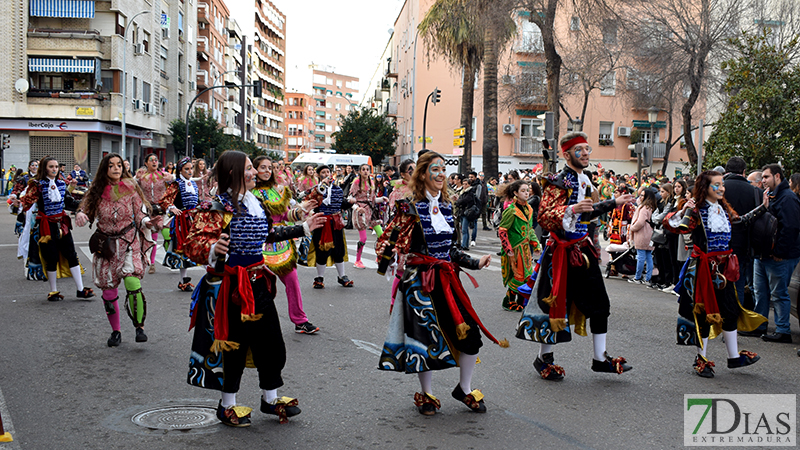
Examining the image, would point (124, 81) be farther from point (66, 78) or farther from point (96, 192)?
point (96, 192)

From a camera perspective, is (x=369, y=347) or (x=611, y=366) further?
(x=369, y=347)

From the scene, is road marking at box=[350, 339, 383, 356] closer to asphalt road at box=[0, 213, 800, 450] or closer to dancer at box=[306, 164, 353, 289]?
asphalt road at box=[0, 213, 800, 450]

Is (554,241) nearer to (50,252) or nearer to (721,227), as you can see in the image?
(721,227)

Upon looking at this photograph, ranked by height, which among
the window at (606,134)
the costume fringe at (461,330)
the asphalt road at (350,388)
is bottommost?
the asphalt road at (350,388)

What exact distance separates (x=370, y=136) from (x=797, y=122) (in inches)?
1818

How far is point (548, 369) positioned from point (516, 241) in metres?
3.73

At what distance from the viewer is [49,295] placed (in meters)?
9.38

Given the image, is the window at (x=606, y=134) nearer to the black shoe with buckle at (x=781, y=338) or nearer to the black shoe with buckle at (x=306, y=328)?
the black shoe with buckle at (x=781, y=338)

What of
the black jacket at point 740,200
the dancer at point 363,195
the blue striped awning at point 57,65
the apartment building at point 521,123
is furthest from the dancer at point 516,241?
the apartment building at point 521,123

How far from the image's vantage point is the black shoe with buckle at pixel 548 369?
592cm

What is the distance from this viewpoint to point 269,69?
109 m

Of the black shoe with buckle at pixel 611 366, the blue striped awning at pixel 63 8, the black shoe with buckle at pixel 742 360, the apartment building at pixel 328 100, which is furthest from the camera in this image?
the apartment building at pixel 328 100

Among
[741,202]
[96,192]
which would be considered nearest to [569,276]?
[741,202]

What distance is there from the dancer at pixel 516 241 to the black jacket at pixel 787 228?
2.93m
